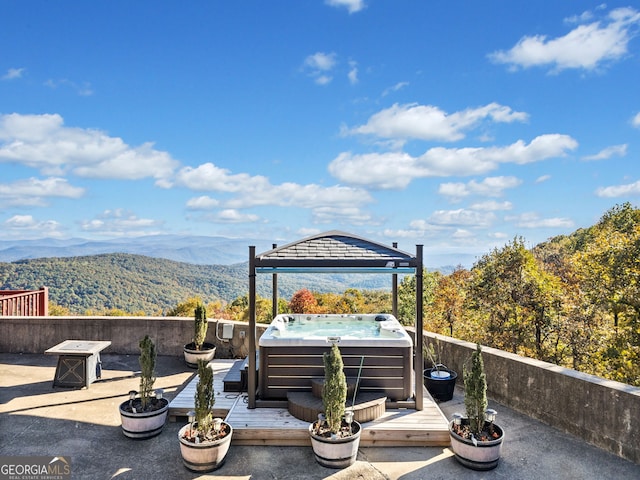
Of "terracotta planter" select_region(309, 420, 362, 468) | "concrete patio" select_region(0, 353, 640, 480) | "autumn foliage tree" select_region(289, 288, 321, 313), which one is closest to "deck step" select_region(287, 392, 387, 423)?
"concrete patio" select_region(0, 353, 640, 480)

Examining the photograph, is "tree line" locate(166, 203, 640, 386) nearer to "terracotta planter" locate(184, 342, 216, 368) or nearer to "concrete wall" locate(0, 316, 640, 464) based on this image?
"concrete wall" locate(0, 316, 640, 464)

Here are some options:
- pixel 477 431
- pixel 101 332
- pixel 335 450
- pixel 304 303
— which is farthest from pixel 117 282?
pixel 477 431

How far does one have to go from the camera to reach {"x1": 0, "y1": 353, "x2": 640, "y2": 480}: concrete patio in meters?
3.96

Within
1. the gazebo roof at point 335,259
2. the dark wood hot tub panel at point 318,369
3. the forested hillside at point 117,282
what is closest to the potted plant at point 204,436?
the dark wood hot tub panel at point 318,369

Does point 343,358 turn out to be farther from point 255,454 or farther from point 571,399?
point 571,399

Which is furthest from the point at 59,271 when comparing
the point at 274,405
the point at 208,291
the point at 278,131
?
the point at 274,405

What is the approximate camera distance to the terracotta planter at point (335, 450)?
4047 mm

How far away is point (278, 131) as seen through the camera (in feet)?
80.5

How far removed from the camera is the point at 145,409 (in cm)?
480

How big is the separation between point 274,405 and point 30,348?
20.0ft

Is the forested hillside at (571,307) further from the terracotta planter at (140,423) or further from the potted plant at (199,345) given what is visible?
the terracotta planter at (140,423)

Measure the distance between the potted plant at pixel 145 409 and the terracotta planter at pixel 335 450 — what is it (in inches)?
76.9

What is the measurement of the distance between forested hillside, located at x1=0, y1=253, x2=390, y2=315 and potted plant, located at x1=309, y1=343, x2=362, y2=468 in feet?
68.9

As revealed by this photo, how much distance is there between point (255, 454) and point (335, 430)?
0.95 m
